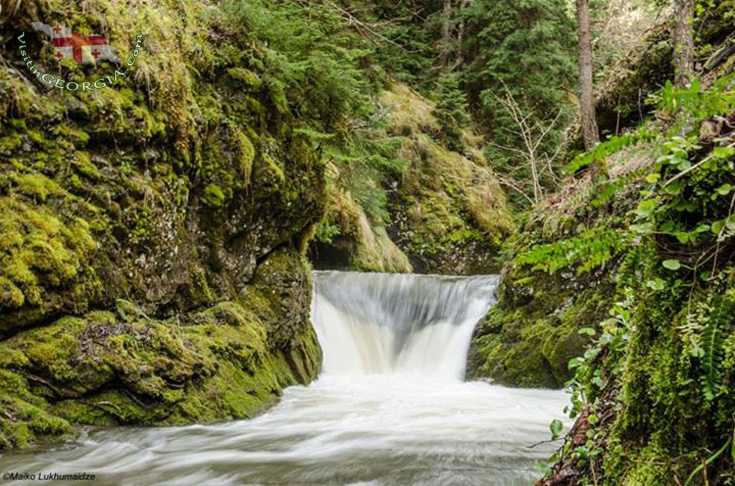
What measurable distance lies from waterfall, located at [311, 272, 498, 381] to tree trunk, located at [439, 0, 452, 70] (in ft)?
41.6

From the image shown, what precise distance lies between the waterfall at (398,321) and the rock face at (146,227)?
8.81 feet

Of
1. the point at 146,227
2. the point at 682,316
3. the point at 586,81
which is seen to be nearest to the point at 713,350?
the point at 682,316

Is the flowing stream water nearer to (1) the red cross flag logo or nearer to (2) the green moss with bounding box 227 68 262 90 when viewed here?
(1) the red cross flag logo

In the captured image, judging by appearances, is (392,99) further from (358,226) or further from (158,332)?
(158,332)

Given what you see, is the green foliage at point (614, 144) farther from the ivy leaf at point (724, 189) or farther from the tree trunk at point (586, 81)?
the tree trunk at point (586, 81)

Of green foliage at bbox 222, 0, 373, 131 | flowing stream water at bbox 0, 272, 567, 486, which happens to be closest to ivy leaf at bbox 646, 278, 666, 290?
flowing stream water at bbox 0, 272, 567, 486

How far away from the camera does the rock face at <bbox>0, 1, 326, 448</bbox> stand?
193 inches

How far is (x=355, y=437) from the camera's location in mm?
5477

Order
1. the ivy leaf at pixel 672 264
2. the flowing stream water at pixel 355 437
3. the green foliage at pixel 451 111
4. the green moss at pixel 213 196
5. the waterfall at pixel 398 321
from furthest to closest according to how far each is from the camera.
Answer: the green foliage at pixel 451 111 → the waterfall at pixel 398 321 → the green moss at pixel 213 196 → the flowing stream water at pixel 355 437 → the ivy leaf at pixel 672 264

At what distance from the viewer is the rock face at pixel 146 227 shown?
4.90m

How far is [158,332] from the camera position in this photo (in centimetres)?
574

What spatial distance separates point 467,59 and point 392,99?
6.17m

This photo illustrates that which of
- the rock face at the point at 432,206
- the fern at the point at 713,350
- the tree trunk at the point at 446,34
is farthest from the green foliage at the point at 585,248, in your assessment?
the tree trunk at the point at 446,34

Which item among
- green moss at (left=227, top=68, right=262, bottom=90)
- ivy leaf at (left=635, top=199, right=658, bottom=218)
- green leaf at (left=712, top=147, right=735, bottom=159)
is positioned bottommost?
ivy leaf at (left=635, top=199, right=658, bottom=218)
